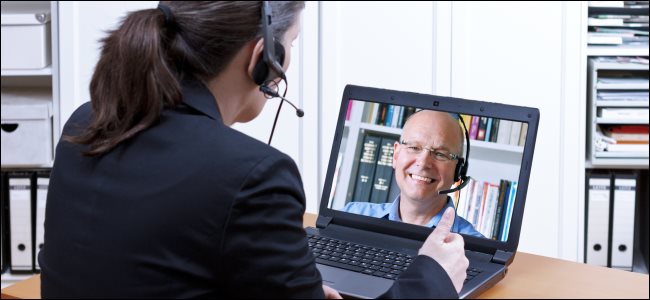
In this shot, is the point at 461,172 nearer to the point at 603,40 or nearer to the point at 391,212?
the point at 391,212

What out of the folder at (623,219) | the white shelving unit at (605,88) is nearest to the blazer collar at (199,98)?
the white shelving unit at (605,88)

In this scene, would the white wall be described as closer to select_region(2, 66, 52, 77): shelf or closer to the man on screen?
select_region(2, 66, 52, 77): shelf

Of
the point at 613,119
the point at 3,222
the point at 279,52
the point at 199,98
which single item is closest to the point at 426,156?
the point at 279,52

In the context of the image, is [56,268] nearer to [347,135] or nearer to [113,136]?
[113,136]

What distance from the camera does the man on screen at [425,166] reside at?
143 cm

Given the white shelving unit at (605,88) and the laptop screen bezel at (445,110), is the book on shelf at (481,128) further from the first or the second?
the white shelving unit at (605,88)

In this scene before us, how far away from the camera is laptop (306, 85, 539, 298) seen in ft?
4.42

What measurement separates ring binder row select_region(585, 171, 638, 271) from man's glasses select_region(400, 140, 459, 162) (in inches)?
53.9

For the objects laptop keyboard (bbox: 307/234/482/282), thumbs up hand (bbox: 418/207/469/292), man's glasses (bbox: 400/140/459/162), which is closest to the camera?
thumbs up hand (bbox: 418/207/469/292)

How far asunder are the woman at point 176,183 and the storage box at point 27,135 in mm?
1721

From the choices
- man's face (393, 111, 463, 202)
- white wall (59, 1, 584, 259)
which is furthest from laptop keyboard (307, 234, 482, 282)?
white wall (59, 1, 584, 259)

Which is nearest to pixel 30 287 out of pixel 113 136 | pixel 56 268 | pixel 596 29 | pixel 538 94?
pixel 56 268

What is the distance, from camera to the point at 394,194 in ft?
4.75

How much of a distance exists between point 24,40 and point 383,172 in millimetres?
1705
